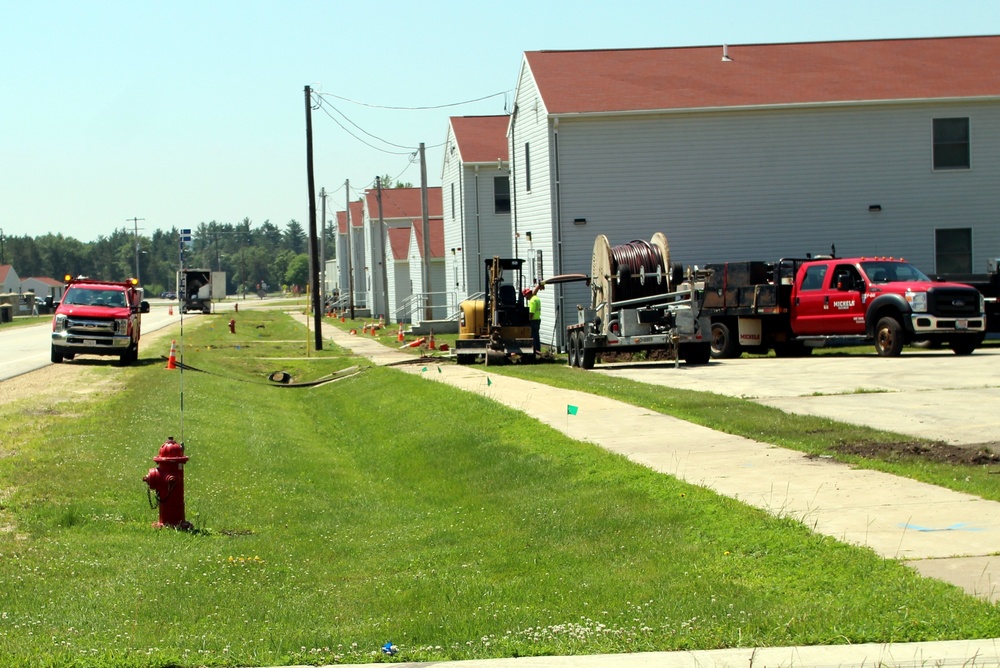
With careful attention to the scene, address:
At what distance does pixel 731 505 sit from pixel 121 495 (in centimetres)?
662

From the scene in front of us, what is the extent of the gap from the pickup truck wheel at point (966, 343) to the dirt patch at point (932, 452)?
45.7ft

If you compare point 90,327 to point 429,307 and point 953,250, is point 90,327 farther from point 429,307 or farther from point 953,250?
point 953,250

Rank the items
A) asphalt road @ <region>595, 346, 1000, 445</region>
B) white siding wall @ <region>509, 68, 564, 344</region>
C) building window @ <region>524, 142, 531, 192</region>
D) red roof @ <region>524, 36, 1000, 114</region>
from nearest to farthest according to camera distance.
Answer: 1. asphalt road @ <region>595, 346, 1000, 445</region>
2. white siding wall @ <region>509, 68, 564, 344</region>
3. red roof @ <region>524, 36, 1000, 114</region>
4. building window @ <region>524, 142, 531, 192</region>

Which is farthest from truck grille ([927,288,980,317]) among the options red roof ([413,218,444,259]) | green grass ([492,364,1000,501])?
red roof ([413,218,444,259])

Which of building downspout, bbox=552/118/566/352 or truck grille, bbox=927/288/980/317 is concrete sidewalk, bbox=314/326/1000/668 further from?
building downspout, bbox=552/118/566/352

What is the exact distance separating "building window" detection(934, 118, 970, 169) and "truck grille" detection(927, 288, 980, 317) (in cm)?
1031

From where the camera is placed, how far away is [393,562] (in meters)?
9.95

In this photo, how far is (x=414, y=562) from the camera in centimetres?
984

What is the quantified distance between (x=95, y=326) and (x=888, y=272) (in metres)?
20.1

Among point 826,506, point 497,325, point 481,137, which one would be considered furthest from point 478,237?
point 826,506

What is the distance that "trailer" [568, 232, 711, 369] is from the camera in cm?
2600

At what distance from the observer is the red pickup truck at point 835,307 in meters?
25.5

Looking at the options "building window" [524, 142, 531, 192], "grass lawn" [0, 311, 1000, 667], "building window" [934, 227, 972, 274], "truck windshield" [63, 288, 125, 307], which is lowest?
"grass lawn" [0, 311, 1000, 667]

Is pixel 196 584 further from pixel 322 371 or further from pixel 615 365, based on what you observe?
pixel 322 371
